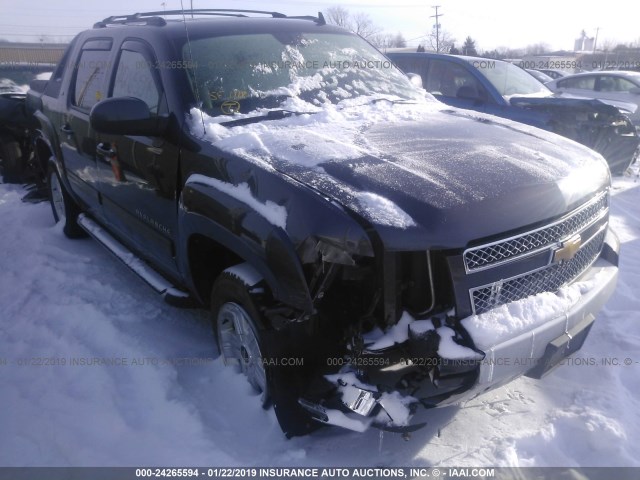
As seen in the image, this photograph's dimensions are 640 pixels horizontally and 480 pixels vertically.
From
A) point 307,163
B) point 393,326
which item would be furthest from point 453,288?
point 307,163

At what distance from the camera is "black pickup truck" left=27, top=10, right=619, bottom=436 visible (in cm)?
201

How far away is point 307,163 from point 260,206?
29cm

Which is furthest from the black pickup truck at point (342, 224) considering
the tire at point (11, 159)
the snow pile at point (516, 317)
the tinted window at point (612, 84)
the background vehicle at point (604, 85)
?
the tinted window at point (612, 84)

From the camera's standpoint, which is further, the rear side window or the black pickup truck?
the rear side window

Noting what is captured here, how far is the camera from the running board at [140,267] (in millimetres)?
3150

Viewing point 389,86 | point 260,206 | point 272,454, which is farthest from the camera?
point 389,86

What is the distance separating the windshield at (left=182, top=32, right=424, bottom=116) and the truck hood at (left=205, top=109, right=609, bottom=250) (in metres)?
0.39

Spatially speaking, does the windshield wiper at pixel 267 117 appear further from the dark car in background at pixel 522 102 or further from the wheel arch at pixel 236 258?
the dark car in background at pixel 522 102

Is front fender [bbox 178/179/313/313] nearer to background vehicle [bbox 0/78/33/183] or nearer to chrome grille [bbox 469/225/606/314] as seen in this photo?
chrome grille [bbox 469/225/606/314]

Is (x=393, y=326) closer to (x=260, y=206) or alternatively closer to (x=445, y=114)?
(x=260, y=206)

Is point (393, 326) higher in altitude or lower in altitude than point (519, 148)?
lower

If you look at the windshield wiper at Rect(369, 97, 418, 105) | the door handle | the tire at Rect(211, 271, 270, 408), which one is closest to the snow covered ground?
the tire at Rect(211, 271, 270, 408)

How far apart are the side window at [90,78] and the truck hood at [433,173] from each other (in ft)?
5.51

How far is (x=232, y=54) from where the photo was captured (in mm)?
3172
